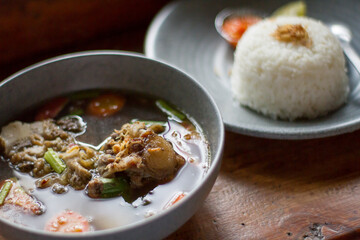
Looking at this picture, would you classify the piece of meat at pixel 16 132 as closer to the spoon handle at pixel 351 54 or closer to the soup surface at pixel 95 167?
the soup surface at pixel 95 167

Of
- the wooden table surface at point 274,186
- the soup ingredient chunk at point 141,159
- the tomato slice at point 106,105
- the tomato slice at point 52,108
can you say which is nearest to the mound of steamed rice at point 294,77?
the wooden table surface at point 274,186

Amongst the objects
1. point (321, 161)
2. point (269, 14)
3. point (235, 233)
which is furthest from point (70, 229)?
point (269, 14)

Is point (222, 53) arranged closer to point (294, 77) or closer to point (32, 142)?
point (294, 77)

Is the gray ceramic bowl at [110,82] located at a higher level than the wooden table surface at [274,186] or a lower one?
higher

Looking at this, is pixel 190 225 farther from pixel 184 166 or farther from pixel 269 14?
pixel 269 14

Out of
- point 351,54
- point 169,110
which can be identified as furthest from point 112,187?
point 351,54

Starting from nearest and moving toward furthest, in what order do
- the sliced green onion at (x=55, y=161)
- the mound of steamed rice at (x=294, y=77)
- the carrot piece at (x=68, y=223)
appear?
the carrot piece at (x=68, y=223), the sliced green onion at (x=55, y=161), the mound of steamed rice at (x=294, y=77)

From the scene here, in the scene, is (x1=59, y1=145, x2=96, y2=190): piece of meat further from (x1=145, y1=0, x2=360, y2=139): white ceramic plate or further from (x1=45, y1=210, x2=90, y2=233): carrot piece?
(x1=145, y1=0, x2=360, y2=139): white ceramic plate

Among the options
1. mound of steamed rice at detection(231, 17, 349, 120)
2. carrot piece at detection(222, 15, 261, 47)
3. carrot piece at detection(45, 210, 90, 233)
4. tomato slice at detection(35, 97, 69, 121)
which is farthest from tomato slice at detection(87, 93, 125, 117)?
carrot piece at detection(222, 15, 261, 47)
